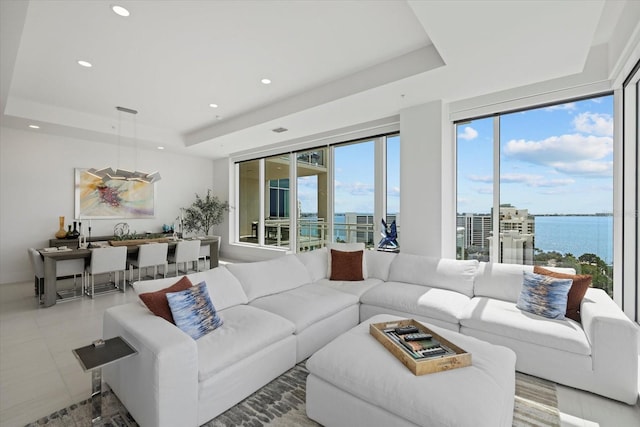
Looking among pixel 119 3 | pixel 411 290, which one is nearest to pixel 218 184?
pixel 119 3

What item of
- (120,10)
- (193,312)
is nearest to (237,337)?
(193,312)

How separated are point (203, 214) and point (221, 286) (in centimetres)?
551

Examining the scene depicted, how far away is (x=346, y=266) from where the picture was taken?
3922 millimetres

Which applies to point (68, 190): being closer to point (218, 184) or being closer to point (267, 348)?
point (218, 184)

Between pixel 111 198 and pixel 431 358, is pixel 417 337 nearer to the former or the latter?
pixel 431 358

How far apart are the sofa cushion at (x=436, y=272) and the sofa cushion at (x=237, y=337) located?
1.84 m

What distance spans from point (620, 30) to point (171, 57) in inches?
179

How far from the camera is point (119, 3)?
2.63 metres

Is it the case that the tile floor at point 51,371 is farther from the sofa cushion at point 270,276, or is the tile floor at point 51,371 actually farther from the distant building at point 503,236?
the distant building at point 503,236

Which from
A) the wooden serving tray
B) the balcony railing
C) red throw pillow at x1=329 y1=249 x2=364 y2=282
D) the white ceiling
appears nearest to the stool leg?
A: the wooden serving tray

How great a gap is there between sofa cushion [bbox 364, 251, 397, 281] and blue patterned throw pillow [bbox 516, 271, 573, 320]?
1524 mm

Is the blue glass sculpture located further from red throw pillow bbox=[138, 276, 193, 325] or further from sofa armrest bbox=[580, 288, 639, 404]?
red throw pillow bbox=[138, 276, 193, 325]

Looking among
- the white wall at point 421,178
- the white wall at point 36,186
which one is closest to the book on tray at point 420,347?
the white wall at point 421,178

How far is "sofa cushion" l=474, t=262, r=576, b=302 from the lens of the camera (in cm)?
302
